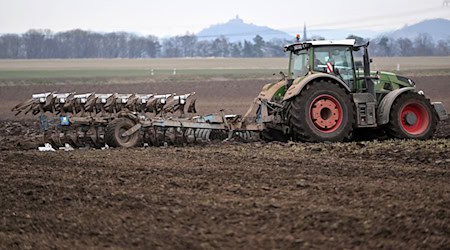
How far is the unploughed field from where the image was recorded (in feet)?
18.1

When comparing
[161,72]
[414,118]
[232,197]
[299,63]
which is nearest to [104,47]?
[161,72]

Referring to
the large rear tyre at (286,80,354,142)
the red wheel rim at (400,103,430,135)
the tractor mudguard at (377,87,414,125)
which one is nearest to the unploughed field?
the large rear tyre at (286,80,354,142)

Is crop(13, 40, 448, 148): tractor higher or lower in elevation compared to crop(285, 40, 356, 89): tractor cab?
lower

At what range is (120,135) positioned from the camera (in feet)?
40.5

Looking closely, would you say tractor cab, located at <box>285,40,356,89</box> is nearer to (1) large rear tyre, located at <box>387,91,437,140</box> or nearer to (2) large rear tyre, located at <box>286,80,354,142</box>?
(2) large rear tyre, located at <box>286,80,354,142</box>

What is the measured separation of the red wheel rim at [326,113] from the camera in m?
12.3

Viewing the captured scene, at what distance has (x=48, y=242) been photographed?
5.59m

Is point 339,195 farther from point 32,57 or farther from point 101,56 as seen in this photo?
point 101,56

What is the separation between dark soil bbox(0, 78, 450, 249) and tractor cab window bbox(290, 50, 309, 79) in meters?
2.29

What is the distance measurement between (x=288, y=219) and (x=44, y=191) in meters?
2.98

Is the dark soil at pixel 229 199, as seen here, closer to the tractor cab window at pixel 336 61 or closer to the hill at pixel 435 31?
the tractor cab window at pixel 336 61

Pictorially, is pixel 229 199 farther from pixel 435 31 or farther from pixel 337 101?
pixel 435 31

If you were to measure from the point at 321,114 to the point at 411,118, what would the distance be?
1758mm

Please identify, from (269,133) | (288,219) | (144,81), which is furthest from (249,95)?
(288,219)
